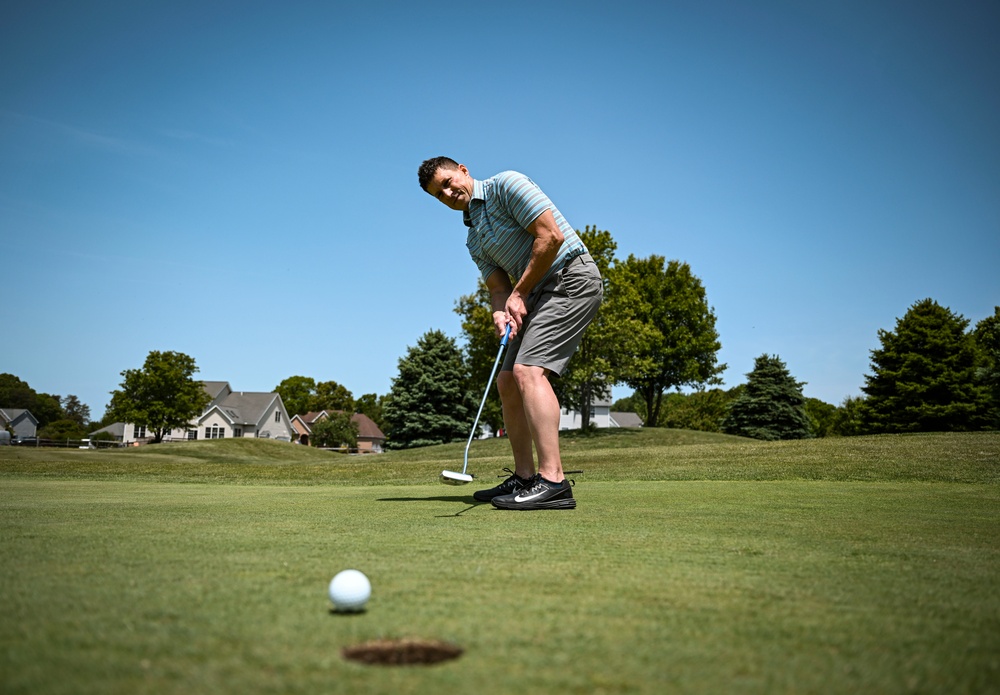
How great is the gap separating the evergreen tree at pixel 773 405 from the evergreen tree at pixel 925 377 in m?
6.46

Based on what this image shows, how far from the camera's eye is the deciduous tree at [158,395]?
51625 millimetres

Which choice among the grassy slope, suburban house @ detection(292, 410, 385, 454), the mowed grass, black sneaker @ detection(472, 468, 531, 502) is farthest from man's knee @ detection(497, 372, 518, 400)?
suburban house @ detection(292, 410, 385, 454)

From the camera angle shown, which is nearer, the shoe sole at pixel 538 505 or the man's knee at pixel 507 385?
the shoe sole at pixel 538 505

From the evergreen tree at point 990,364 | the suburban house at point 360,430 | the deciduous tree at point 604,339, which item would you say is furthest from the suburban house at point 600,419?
the deciduous tree at point 604,339

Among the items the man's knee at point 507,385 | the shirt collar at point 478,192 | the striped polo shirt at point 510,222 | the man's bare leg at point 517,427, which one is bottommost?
the man's bare leg at point 517,427

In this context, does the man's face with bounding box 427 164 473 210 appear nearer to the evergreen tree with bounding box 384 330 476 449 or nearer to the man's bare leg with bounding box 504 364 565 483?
the man's bare leg with bounding box 504 364 565 483

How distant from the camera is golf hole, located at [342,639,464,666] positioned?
1.44 metres

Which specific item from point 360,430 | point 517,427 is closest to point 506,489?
point 517,427

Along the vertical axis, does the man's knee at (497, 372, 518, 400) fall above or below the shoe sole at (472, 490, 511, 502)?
above

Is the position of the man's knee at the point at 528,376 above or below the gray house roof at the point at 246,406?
below

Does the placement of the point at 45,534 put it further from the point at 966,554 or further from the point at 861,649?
the point at 966,554

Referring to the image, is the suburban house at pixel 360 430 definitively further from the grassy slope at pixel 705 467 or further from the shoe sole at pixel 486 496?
the shoe sole at pixel 486 496

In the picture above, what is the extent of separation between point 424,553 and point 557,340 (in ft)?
8.27

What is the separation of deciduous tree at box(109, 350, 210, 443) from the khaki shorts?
173ft
